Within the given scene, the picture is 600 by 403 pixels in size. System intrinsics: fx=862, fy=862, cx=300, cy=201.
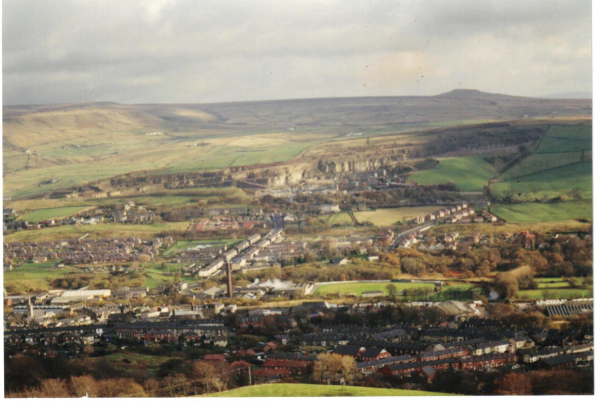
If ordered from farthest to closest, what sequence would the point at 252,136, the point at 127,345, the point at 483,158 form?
the point at 252,136 → the point at 483,158 → the point at 127,345

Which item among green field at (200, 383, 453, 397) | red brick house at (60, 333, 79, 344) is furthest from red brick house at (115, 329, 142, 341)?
green field at (200, 383, 453, 397)

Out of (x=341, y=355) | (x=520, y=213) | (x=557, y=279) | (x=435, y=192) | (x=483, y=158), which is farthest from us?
(x=483, y=158)

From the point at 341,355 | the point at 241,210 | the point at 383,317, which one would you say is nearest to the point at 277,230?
the point at 241,210

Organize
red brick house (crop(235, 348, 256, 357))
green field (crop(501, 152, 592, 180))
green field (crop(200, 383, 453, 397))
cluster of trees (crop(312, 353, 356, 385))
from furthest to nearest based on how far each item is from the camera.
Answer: green field (crop(501, 152, 592, 180)) → red brick house (crop(235, 348, 256, 357)) → cluster of trees (crop(312, 353, 356, 385)) → green field (crop(200, 383, 453, 397))

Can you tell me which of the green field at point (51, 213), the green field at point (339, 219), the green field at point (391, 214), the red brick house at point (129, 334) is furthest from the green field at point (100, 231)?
the red brick house at point (129, 334)

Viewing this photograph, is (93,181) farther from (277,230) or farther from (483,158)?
(483,158)

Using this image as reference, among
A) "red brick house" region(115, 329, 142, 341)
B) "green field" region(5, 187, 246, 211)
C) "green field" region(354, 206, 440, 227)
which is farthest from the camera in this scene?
"green field" region(5, 187, 246, 211)

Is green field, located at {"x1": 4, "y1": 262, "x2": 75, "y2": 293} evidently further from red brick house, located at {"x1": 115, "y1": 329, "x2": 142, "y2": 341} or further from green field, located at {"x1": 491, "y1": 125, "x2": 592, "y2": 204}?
green field, located at {"x1": 491, "y1": 125, "x2": 592, "y2": 204}
